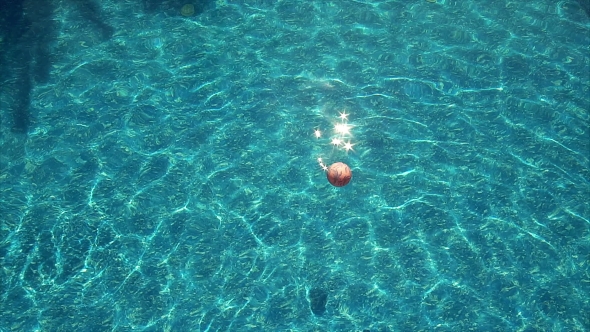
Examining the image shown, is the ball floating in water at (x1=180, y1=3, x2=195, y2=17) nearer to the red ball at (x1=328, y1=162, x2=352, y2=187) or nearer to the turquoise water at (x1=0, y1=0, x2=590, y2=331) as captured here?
the turquoise water at (x1=0, y1=0, x2=590, y2=331)

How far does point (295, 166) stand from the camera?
11.6 metres

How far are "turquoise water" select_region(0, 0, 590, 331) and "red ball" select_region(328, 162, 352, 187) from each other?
0.94 ft

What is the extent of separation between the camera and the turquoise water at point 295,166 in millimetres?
9961

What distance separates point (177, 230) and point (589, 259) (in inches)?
320

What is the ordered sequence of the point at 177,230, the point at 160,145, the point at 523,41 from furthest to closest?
the point at 523,41 → the point at 160,145 → the point at 177,230

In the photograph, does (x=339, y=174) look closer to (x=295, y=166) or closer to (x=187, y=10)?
(x=295, y=166)

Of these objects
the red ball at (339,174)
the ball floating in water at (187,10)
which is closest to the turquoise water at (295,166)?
the ball floating in water at (187,10)

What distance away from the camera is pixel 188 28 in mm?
14133


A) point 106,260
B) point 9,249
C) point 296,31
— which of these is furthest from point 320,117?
Result: point 9,249

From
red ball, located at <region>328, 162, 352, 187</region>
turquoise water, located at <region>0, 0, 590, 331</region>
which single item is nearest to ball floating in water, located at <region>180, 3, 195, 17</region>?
turquoise water, located at <region>0, 0, 590, 331</region>

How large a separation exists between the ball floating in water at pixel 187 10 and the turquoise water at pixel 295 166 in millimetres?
105

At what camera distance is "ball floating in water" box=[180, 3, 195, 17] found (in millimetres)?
14477

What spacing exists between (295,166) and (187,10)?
19.5 ft

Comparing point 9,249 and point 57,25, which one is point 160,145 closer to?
point 9,249
